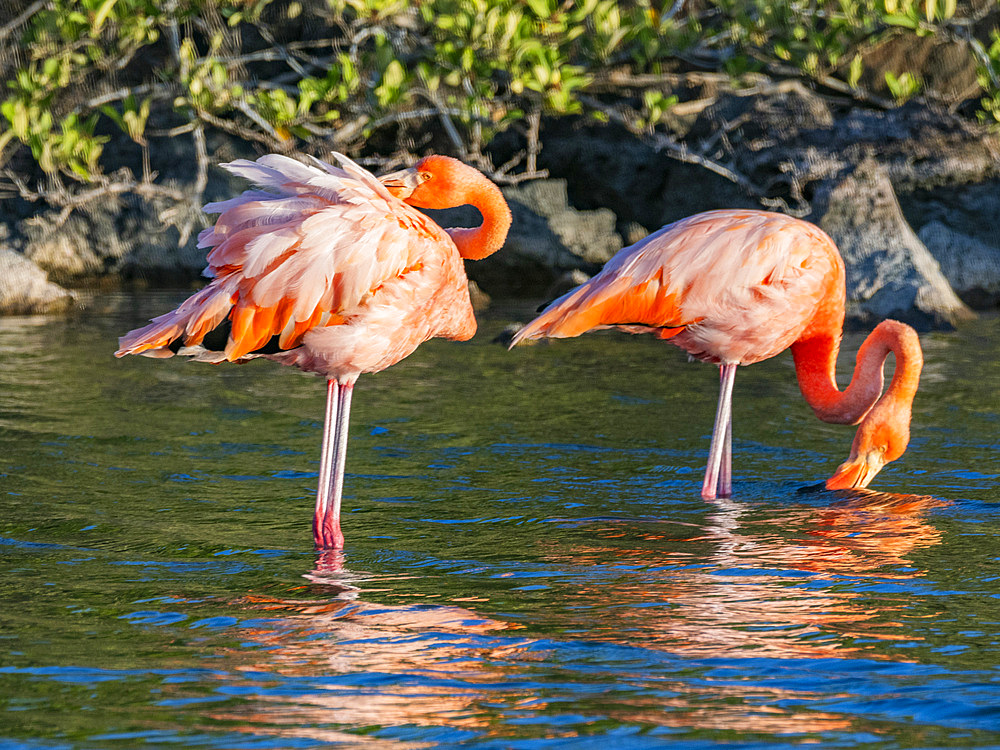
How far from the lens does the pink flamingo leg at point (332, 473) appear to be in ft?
14.2

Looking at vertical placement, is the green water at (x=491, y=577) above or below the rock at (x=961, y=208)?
below

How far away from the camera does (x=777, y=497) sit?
5.23 meters

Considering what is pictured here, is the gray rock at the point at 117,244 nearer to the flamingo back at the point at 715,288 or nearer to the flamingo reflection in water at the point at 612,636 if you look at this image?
the flamingo back at the point at 715,288

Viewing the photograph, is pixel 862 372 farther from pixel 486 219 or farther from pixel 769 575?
pixel 486 219

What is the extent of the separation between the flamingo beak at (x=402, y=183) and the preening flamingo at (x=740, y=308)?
76 centimetres

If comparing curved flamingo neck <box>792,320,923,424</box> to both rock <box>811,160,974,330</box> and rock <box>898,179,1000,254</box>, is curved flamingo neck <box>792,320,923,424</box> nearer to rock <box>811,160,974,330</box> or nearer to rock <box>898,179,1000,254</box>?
rock <box>811,160,974,330</box>

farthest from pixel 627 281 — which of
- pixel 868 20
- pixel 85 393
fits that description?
pixel 868 20

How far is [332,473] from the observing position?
4.40 m

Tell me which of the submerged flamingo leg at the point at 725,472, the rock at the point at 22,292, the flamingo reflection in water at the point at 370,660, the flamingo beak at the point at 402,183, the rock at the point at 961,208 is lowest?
the flamingo reflection in water at the point at 370,660

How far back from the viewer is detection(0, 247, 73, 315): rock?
11.6 metres

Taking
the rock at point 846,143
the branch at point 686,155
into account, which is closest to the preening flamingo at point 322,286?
the branch at point 686,155

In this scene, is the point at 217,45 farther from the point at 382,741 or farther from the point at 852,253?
the point at 382,741

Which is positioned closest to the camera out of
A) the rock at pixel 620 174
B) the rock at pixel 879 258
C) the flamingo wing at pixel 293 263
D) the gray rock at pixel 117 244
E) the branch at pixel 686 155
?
the flamingo wing at pixel 293 263

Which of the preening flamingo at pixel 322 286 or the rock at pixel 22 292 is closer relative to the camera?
the preening flamingo at pixel 322 286
